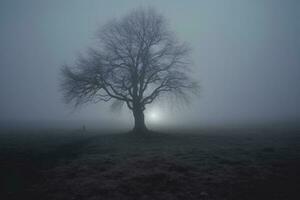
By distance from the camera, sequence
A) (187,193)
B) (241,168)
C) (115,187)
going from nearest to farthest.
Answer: (187,193), (115,187), (241,168)

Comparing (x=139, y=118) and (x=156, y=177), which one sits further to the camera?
(x=139, y=118)

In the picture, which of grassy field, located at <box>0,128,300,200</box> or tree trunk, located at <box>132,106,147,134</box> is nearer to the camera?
grassy field, located at <box>0,128,300,200</box>

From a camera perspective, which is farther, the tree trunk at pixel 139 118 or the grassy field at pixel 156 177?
the tree trunk at pixel 139 118

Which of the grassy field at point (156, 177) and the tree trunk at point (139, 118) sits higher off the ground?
the tree trunk at point (139, 118)

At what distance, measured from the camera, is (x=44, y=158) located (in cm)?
1742

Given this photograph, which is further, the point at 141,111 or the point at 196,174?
the point at 141,111

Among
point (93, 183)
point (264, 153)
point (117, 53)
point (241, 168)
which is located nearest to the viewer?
point (93, 183)

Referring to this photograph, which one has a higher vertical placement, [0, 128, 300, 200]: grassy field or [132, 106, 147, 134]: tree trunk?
[132, 106, 147, 134]: tree trunk

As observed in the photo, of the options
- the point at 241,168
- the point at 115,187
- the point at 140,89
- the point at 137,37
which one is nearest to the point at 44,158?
the point at 115,187

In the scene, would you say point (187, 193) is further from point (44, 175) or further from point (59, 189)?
point (44, 175)

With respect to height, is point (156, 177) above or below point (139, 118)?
below

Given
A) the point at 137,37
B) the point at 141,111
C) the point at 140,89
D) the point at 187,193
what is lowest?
the point at 187,193

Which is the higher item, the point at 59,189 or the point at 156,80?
the point at 156,80

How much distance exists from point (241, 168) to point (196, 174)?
289cm
